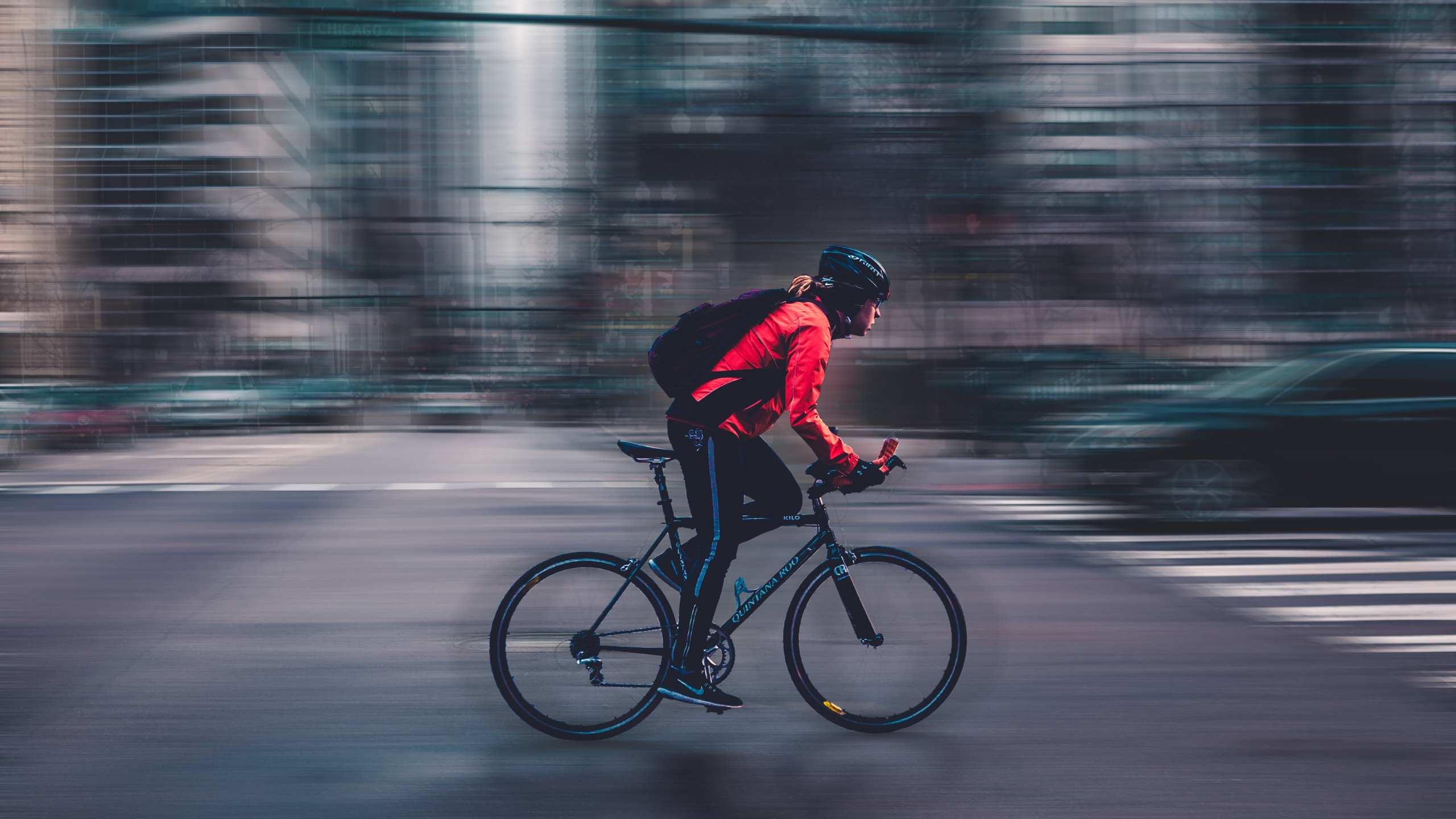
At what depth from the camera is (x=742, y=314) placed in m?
4.57

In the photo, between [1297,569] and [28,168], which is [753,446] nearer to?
[1297,569]

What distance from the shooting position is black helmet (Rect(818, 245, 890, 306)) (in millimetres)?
4629

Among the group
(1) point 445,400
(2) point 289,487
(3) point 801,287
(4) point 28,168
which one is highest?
(4) point 28,168

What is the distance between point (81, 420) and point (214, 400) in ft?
33.5

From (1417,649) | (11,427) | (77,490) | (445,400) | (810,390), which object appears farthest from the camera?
(445,400)

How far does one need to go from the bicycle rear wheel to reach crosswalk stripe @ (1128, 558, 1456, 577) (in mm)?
4991

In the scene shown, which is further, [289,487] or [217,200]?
[217,200]

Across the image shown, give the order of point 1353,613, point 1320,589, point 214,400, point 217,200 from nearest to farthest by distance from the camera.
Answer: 1. point 1353,613
2. point 1320,589
3. point 214,400
4. point 217,200

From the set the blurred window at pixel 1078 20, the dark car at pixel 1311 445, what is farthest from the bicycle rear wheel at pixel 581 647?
the blurred window at pixel 1078 20

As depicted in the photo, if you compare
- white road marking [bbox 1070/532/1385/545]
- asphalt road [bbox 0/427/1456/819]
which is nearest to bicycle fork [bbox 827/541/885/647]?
asphalt road [bbox 0/427/1456/819]

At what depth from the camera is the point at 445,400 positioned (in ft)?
155

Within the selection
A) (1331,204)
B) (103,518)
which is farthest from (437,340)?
(103,518)

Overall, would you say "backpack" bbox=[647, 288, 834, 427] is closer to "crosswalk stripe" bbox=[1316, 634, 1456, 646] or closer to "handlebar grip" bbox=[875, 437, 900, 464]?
"handlebar grip" bbox=[875, 437, 900, 464]

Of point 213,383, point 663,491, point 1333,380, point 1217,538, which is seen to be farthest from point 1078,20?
point 663,491
